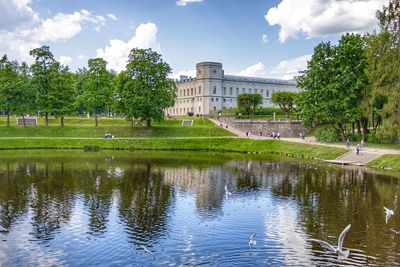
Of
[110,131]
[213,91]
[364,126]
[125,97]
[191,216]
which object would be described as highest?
[213,91]

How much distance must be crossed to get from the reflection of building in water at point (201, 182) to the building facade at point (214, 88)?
84.5 meters

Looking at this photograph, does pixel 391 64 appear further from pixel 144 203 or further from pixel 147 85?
pixel 147 85

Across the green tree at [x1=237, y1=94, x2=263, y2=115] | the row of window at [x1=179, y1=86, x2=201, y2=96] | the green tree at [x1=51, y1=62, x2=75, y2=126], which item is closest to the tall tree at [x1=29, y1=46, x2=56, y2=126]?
the green tree at [x1=51, y1=62, x2=75, y2=126]

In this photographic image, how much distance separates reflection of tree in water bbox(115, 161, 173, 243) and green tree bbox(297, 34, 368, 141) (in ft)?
101

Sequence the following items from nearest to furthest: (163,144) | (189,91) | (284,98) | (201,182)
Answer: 1. (201,182)
2. (163,144)
3. (284,98)
4. (189,91)

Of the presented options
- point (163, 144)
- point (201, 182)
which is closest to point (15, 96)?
point (163, 144)

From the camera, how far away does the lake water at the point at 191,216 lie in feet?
59.3

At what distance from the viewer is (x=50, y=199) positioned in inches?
1127

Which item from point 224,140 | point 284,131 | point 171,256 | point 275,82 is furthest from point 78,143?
point 275,82

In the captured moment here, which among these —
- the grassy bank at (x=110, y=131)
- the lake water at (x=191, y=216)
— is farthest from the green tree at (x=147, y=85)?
the lake water at (x=191, y=216)

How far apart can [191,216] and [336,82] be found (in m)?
42.2

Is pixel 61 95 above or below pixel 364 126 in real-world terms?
above

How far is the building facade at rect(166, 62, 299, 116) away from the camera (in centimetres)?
13462

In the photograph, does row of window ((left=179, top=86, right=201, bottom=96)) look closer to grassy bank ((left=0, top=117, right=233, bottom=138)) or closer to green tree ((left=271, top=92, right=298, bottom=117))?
green tree ((left=271, top=92, right=298, bottom=117))
